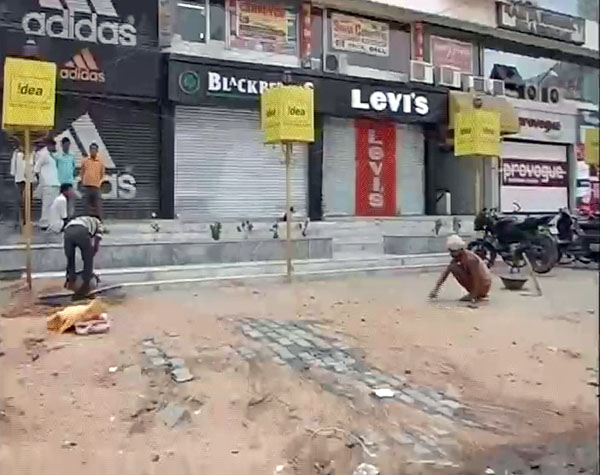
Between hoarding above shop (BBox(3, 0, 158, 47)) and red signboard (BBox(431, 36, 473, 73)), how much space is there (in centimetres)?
474

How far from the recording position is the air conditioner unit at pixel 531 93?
10.1 meters

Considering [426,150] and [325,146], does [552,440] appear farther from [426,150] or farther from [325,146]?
[426,150]

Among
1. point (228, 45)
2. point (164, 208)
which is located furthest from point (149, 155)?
point (228, 45)

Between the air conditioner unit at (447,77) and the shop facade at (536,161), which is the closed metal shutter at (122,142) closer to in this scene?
the shop facade at (536,161)

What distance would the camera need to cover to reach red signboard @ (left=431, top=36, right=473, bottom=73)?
12.1 m

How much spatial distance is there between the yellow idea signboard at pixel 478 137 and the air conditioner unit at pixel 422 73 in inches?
165

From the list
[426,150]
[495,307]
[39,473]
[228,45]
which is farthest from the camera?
[426,150]

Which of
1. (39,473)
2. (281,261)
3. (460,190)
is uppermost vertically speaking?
(460,190)

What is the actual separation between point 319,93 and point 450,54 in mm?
2781

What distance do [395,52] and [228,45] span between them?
116 inches

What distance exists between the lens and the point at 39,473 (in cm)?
279

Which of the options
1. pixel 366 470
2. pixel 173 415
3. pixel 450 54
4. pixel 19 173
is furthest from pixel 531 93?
pixel 366 470

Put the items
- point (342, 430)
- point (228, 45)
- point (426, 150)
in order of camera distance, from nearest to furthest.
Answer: point (342, 430) → point (228, 45) → point (426, 150)

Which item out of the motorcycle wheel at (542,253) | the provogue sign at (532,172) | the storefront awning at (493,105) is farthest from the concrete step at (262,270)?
the storefront awning at (493,105)
